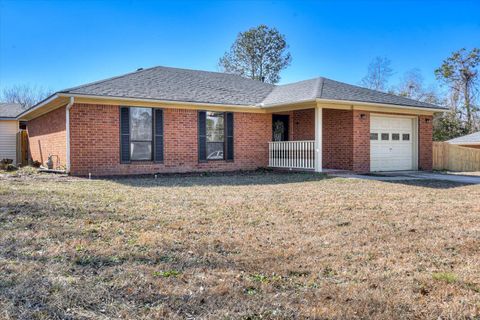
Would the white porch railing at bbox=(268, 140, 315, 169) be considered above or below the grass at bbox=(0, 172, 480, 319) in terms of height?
above

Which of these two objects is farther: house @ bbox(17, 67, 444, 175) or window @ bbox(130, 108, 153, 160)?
window @ bbox(130, 108, 153, 160)

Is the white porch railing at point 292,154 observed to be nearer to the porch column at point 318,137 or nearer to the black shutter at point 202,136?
the porch column at point 318,137

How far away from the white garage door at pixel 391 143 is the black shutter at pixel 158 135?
790 centimetres

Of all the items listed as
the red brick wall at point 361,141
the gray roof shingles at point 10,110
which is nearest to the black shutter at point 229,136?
the red brick wall at point 361,141

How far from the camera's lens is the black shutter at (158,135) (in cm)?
1427

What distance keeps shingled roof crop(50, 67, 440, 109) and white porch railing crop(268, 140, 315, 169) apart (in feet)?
5.57

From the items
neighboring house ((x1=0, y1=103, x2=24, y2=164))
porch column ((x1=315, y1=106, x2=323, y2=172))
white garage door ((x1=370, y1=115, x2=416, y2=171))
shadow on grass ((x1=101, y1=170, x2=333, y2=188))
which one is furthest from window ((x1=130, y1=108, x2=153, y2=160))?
neighboring house ((x1=0, y1=103, x2=24, y2=164))

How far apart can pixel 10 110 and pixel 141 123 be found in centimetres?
1349

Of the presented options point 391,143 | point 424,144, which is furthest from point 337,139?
point 424,144

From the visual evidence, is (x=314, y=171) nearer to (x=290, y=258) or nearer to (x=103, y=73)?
(x=290, y=258)

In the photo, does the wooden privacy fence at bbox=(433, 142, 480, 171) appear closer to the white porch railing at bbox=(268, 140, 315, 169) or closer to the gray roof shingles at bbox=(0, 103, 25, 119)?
the white porch railing at bbox=(268, 140, 315, 169)

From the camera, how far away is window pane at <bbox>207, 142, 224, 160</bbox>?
15500 millimetres

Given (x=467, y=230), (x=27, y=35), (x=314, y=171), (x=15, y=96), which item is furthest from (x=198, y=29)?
(x=15, y=96)

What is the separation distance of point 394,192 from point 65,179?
883 cm
